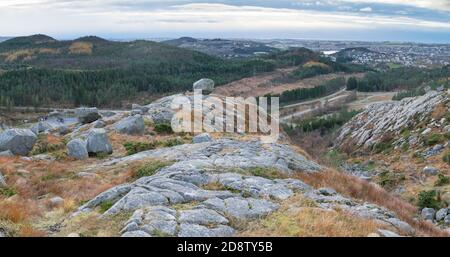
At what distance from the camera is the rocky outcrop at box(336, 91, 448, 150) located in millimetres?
61906

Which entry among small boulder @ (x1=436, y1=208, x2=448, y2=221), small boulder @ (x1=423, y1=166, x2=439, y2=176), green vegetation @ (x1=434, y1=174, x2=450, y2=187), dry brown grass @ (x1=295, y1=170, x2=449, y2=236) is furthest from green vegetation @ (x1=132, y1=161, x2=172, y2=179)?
small boulder @ (x1=423, y1=166, x2=439, y2=176)

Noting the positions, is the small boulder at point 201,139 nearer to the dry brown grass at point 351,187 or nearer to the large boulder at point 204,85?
the dry brown grass at point 351,187

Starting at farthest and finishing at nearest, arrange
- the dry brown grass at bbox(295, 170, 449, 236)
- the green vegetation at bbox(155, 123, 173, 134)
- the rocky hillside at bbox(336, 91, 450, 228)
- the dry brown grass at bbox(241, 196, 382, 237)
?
1. the green vegetation at bbox(155, 123, 173, 134)
2. the rocky hillside at bbox(336, 91, 450, 228)
3. the dry brown grass at bbox(295, 170, 449, 236)
4. the dry brown grass at bbox(241, 196, 382, 237)

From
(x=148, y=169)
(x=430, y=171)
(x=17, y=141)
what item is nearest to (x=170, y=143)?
(x=148, y=169)

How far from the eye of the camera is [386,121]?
227 ft

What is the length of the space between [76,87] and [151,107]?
416 feet

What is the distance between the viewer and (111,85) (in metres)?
173

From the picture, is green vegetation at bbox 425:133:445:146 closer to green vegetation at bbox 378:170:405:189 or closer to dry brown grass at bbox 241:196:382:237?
green vegetation at bbox 378:170:405:189

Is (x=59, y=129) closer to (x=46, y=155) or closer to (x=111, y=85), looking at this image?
(x=46, y=155)

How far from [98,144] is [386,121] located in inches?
2070

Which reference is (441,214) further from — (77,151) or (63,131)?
(63,131)

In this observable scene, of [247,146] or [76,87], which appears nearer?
[247,146]
